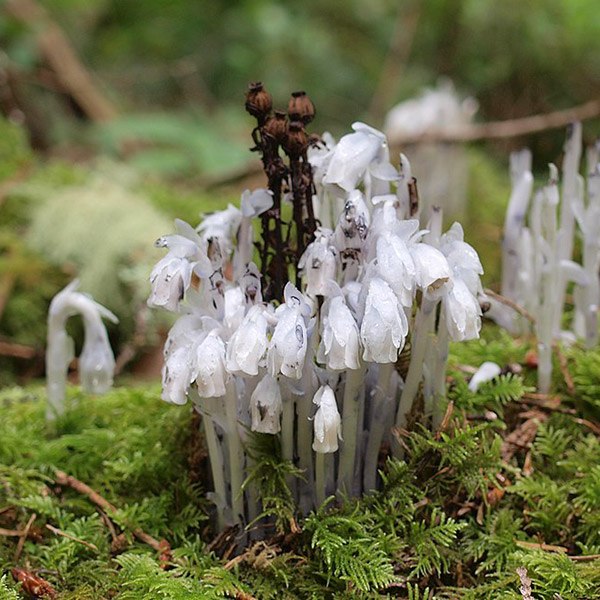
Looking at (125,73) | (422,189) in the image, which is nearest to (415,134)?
(422,189)

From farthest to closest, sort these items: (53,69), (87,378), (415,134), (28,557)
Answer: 1. (53,69)
2. (415,134)
3. (87,378)
4. (28,557)

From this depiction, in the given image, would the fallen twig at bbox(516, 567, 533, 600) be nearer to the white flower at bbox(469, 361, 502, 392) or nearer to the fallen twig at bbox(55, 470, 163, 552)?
the white flower at bbox(469, 361, 502, 392)

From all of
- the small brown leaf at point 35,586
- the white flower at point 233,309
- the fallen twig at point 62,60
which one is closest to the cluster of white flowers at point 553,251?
the white flower at point 233,309

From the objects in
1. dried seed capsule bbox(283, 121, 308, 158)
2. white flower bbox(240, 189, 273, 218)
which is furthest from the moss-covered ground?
dried seed capsule bbox(283, 121, 308, 158)

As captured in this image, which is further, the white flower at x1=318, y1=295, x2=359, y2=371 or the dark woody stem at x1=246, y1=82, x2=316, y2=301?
the dark woody stem at x1=246, y1=82, x2=316, y2=301

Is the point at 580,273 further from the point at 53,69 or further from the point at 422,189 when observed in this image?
the point at 53,69

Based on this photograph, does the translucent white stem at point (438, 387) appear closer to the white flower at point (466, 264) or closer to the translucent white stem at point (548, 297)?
the white flower at point (466, 264)

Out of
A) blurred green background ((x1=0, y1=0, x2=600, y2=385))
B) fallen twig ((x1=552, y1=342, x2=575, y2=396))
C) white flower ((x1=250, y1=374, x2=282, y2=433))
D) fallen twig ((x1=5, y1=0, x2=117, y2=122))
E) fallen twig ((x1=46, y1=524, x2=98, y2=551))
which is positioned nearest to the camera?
white flower ((x1=250, y1=374, x2=282, y2=433))
